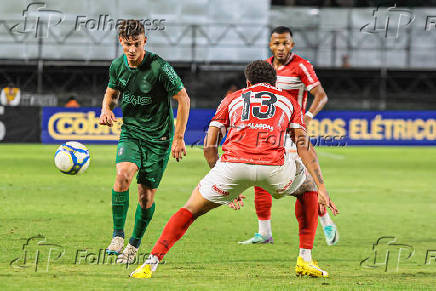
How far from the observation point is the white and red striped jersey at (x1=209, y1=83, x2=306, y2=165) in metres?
6.57

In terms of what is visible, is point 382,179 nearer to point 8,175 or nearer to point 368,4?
point 8,175

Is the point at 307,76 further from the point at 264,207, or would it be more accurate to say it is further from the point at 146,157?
the point at 146,157

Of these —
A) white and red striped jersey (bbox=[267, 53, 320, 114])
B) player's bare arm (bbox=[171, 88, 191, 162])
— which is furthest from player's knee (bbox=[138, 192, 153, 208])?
white and red striped jersey (bbox=[267, 53, 320, 114])

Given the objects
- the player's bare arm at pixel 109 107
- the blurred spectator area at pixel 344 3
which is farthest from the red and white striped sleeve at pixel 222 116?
the blurred spectator area at pixel 344 3

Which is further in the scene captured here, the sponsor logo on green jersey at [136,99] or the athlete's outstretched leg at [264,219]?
the athlete's outstretched leg at [264,219]

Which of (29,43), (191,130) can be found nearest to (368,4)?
(191,130)

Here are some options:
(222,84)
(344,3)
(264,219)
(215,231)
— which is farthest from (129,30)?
(344,3)

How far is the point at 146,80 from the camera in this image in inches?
310

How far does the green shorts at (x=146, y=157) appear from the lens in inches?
312

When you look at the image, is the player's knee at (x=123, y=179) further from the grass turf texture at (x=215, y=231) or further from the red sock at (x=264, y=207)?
the red sock at (x=264, y=207)

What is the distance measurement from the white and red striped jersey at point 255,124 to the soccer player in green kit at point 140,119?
112 cm

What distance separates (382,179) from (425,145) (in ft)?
35.2

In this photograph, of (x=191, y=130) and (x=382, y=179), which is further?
(x=191, y=130)

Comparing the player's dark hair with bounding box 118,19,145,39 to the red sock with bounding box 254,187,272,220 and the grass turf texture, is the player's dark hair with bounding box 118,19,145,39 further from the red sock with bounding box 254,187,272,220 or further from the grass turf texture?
the red sock with bounding box 254,187,272,220
